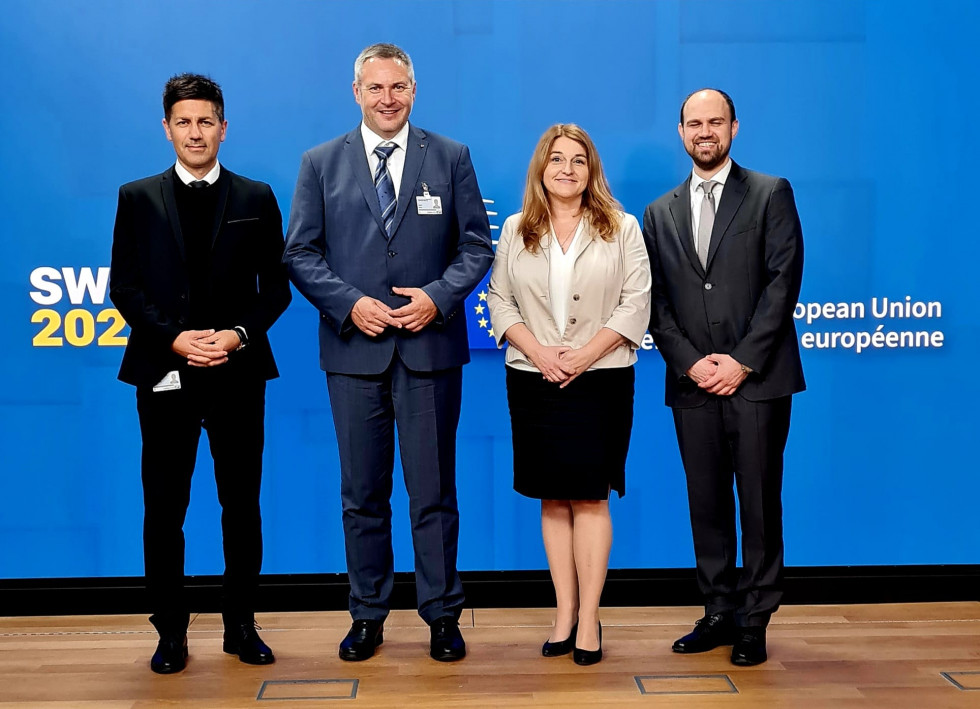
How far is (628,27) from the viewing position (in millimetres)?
3732

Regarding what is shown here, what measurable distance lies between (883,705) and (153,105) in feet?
10.6

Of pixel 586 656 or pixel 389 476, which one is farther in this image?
pixel 389 476

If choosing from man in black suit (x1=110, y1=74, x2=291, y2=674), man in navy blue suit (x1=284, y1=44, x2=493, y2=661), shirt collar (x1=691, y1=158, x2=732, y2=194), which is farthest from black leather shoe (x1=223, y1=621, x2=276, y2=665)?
shirt collar (x1=691, y1=158, x2=732, y2=194)

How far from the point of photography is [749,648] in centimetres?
300

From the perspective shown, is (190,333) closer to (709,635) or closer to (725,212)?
(725,212)

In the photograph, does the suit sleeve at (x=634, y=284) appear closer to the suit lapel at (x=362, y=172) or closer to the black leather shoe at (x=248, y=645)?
the suit lapel at (x=362, y=172)

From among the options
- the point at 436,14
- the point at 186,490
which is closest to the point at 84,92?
the point at 436,14

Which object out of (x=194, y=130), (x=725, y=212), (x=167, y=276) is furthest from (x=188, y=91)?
(x=725, y=212)

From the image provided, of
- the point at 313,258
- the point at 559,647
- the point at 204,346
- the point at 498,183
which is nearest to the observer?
the point at 204,346

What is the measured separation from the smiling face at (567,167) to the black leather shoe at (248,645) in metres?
1.70

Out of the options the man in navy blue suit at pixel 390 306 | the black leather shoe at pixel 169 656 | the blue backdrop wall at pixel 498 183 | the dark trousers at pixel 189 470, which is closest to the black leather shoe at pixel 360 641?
the man in navy blue suit at pixel 390 306

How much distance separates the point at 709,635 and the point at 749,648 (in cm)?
16

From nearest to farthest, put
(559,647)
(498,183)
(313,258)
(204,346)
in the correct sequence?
(204,346), (313,258), (559,647), (498,183)

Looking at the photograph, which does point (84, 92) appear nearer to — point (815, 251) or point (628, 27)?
point (628, 27)
